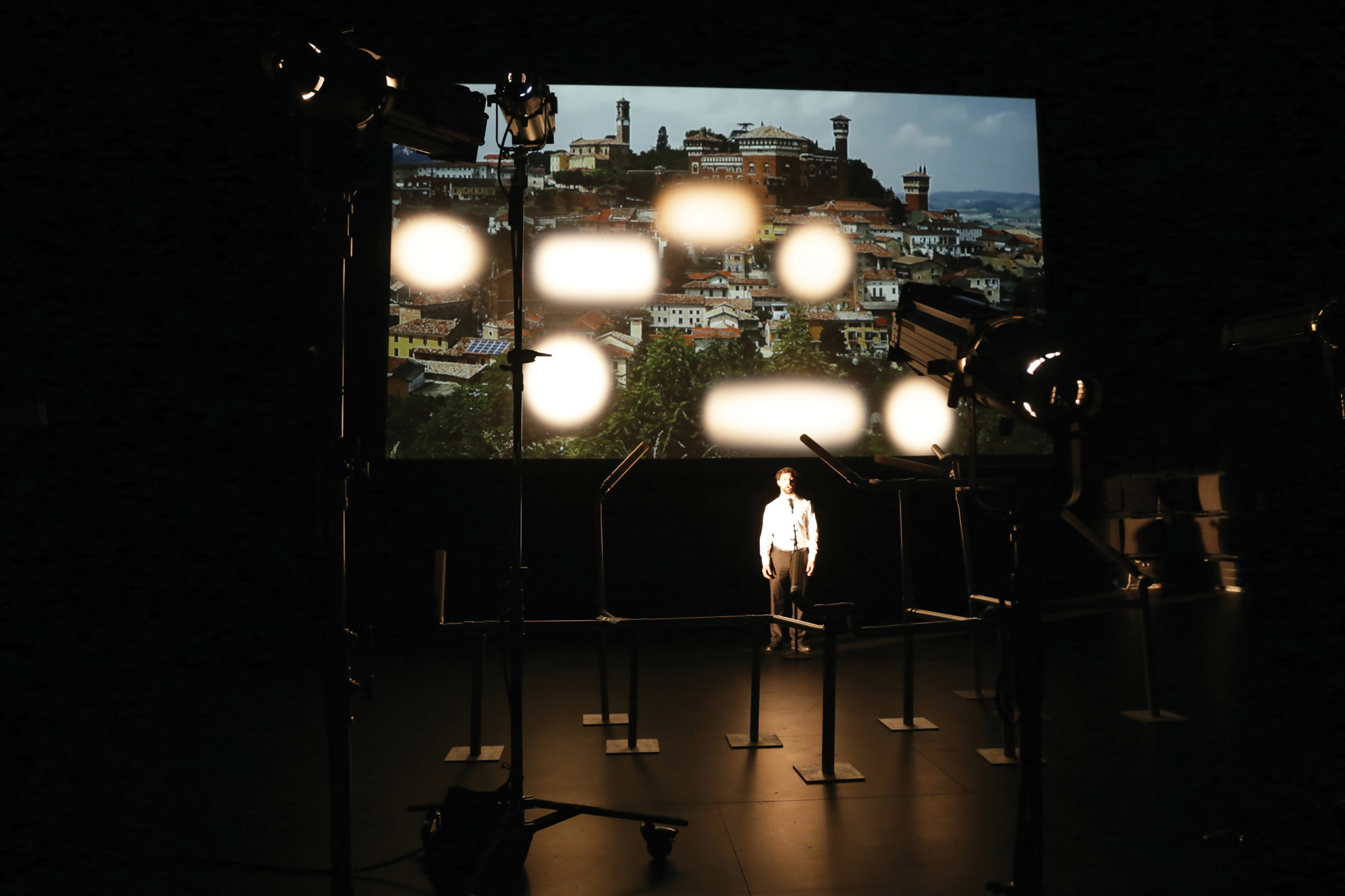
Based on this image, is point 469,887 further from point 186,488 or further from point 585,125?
point 585,125

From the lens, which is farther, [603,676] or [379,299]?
[379,299]

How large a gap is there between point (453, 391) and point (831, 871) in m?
4.94

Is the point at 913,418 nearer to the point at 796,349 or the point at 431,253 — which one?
the point at 796,349

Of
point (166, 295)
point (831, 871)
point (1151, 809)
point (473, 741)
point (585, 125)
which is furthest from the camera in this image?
point (585, 125)

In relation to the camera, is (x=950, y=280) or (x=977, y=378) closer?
(x=977, y=378)

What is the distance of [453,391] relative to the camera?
677 centimetres

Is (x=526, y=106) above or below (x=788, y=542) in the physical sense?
above

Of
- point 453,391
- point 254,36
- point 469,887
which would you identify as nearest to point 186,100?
point 254,36

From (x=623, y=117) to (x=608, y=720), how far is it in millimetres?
4478

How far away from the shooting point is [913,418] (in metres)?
7.05

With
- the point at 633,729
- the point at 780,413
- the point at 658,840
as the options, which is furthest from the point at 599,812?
the point at 780,413

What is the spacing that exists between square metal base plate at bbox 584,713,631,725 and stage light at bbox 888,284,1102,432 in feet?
9.38

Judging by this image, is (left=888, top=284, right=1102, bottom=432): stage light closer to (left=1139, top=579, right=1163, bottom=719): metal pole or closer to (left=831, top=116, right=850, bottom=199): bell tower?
(left=1139, top=579, right=1163, bottom=719): metal pole

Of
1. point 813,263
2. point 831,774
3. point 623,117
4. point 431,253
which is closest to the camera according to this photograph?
point 831,774
